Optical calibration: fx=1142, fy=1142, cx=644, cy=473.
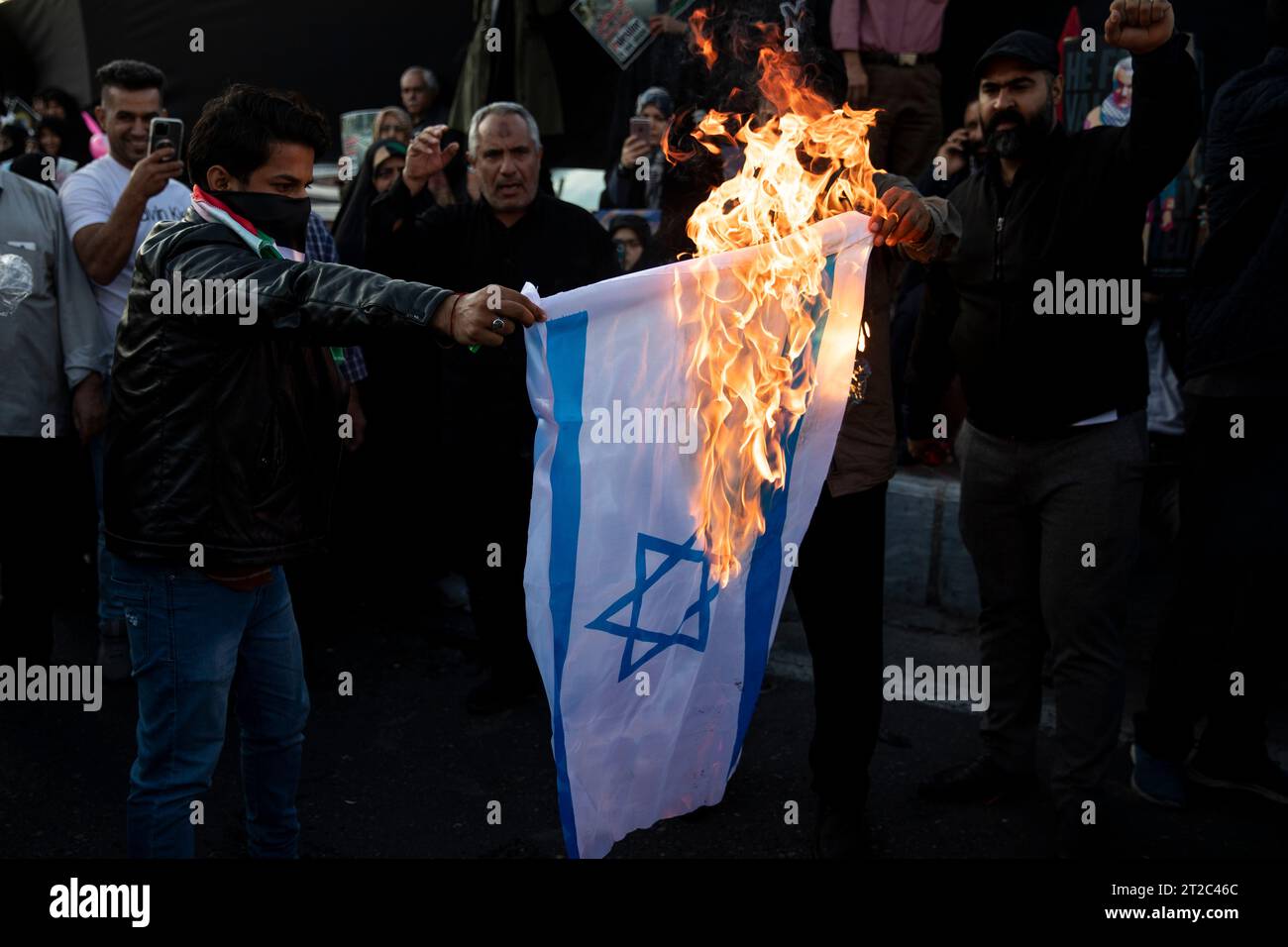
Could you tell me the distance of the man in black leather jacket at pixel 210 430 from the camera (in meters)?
2.63

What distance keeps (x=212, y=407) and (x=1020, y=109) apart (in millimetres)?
2600

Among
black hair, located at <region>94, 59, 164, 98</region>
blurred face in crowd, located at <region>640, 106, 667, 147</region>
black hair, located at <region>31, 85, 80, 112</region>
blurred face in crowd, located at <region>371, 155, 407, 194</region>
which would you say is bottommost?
blurred face in crowd, located at <region>371, 155, 407, 194</region>

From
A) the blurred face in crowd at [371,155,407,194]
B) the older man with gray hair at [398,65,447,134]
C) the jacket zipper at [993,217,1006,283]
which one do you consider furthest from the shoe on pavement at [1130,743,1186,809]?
the older man with gray hair at [398,65,447,134]

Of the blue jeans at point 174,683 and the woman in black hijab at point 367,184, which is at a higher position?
the woman in black hijab at point 367,184

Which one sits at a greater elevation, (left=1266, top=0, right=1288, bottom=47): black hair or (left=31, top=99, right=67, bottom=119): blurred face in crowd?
(left=31, top=99, right=67, bottom=119): blurred face in crowd

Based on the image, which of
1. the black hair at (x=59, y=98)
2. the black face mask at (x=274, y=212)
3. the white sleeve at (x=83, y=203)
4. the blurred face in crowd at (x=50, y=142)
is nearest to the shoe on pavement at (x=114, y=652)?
the white sleeve at (x=83, y=203)

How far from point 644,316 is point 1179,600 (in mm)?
2344

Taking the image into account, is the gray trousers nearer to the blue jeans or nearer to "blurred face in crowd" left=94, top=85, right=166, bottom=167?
the blue jeans

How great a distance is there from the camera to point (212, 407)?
8.82 feet

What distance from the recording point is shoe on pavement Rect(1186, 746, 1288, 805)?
3.91m

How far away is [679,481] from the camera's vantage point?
283 cm

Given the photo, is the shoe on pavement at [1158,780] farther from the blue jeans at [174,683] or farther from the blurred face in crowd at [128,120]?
the blurred face in crowd at [128,120]

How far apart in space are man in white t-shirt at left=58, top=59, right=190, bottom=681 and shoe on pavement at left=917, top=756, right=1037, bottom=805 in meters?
3.29
